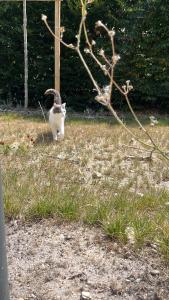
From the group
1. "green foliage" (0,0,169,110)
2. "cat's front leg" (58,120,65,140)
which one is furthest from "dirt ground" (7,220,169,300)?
"green foliage" (0,0,169,110)

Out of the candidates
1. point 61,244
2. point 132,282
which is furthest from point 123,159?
point 132,282

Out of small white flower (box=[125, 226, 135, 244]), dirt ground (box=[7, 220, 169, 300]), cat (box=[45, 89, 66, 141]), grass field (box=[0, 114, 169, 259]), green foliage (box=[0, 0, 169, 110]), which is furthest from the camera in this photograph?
green foliage (box=[0, 0, 169, 110])

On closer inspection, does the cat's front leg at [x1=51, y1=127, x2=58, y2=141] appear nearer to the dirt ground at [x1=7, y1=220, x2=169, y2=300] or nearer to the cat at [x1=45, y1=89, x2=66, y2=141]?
the cat at [x1=45, y1=89, x2=66, y2=141]

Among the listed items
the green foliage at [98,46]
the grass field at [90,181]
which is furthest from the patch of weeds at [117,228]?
the green foliage at [98,46]

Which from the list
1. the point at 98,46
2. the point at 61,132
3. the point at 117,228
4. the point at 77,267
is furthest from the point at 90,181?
the point at 98,46

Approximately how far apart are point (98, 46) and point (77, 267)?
764cm

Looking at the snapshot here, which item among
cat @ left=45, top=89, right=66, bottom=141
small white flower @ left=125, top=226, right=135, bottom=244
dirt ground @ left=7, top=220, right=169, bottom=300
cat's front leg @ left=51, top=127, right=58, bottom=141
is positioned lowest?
dirt ground @ left=7, top=220, right=169, bottom=300

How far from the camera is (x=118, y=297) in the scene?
2.81 metres

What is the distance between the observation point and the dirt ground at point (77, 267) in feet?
9.34

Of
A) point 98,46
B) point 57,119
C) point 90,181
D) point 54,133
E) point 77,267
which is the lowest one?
point 77,267

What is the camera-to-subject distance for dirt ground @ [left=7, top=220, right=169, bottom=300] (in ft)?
9.34

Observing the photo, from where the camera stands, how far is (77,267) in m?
3.10

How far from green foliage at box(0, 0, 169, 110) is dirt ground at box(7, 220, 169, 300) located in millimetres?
7066

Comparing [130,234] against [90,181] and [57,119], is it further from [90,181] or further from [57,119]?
[57,119]
